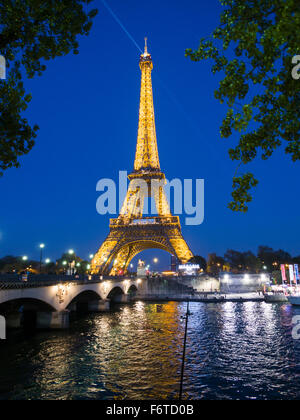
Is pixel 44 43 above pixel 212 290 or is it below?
above

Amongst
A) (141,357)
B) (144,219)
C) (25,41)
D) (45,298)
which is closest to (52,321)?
(45,298)

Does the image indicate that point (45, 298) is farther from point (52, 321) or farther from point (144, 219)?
point (144, 219)

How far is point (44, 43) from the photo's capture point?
11484 mm

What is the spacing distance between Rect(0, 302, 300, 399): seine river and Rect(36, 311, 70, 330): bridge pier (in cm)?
126

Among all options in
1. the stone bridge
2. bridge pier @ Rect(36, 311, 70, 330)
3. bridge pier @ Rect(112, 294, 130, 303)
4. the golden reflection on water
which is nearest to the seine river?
the golden reflection on water

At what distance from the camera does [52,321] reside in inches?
1209

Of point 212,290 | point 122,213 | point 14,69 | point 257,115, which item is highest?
point 122,213

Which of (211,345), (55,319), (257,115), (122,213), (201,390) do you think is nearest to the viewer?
(257,115)

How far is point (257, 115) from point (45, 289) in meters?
25.6

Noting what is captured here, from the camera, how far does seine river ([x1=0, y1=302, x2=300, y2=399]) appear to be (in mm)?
14336

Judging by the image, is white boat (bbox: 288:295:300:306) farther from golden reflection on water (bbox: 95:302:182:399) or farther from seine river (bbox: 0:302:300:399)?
golden reflection on water (bbox: 95:302:182:399)

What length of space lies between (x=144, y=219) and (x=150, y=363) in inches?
2340
